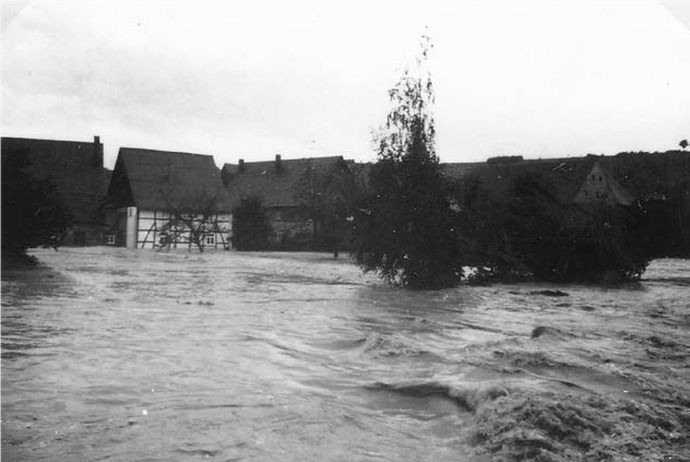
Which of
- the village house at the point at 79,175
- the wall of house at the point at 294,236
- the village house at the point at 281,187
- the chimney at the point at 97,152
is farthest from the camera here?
the chimney at the point at 97,152

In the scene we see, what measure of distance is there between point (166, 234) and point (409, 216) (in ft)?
96.2

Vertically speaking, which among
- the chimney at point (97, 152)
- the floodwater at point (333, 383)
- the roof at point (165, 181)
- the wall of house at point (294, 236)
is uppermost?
the chimney at point (97, 152)

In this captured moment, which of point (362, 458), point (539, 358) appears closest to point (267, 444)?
point (362, 458)

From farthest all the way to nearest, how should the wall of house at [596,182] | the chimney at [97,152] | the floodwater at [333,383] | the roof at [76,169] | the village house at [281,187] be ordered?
the chimney at [97,152] < the roof at [76,169] < the village house at [281,187] < the wall of house at [596,182] < the floodwater at [333,383]

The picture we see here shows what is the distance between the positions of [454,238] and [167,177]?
3459 centimetres

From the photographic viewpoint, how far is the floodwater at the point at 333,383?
3729 mm

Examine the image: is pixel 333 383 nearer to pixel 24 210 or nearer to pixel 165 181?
pixel 24 210

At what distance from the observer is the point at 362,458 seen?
11.6ft

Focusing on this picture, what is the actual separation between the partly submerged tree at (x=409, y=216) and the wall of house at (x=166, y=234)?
27.6 meters

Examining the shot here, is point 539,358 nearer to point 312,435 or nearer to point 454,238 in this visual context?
point 312,435

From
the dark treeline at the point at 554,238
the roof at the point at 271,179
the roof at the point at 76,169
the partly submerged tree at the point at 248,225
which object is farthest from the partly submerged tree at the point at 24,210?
the roof at the point at 271,179

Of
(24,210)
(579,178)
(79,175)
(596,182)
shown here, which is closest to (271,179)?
(79,175)

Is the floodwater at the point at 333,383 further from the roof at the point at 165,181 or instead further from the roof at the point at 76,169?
the roof at the point at 76,169

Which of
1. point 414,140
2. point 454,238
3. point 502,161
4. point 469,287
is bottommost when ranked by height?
point 469,287
